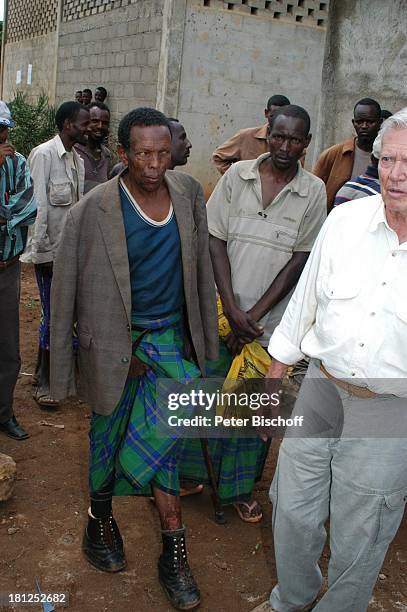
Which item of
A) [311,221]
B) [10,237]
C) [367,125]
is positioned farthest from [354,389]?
[367,125]

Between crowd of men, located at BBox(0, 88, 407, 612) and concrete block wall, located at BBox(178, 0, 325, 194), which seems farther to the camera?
concrete block wall, located at BBox(178, 0, 325, 194)

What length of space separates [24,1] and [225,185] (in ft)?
43.3

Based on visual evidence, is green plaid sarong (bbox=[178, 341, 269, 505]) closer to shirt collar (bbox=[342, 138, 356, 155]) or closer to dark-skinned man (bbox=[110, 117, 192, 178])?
dark-skinned man (bbox=[110, 117, 192, 178])

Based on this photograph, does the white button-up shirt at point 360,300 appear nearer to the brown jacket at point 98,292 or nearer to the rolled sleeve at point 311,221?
the brown jacket at point 98,292

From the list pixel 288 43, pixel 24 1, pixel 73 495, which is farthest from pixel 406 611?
pixel 24 1

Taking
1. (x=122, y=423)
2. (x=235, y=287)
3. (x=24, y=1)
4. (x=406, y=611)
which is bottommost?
(x=406, y=611)

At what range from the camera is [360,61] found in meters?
6.45

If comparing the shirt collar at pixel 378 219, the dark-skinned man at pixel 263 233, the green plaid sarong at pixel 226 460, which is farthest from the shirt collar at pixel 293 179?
the shirt collar at pixel 378 219

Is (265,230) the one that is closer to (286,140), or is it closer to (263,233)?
(263,233)

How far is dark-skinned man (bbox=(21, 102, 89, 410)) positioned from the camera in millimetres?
4402

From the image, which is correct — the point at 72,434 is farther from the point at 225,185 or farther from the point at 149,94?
the point at 149,94

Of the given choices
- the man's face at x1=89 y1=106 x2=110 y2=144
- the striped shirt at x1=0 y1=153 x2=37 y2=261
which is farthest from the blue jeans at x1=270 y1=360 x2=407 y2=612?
the man's face at x1=89 y1=106 x2=110 y2=144

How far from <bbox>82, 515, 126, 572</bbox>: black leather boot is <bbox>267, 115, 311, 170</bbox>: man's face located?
1.80 m

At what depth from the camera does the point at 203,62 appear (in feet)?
29.2
